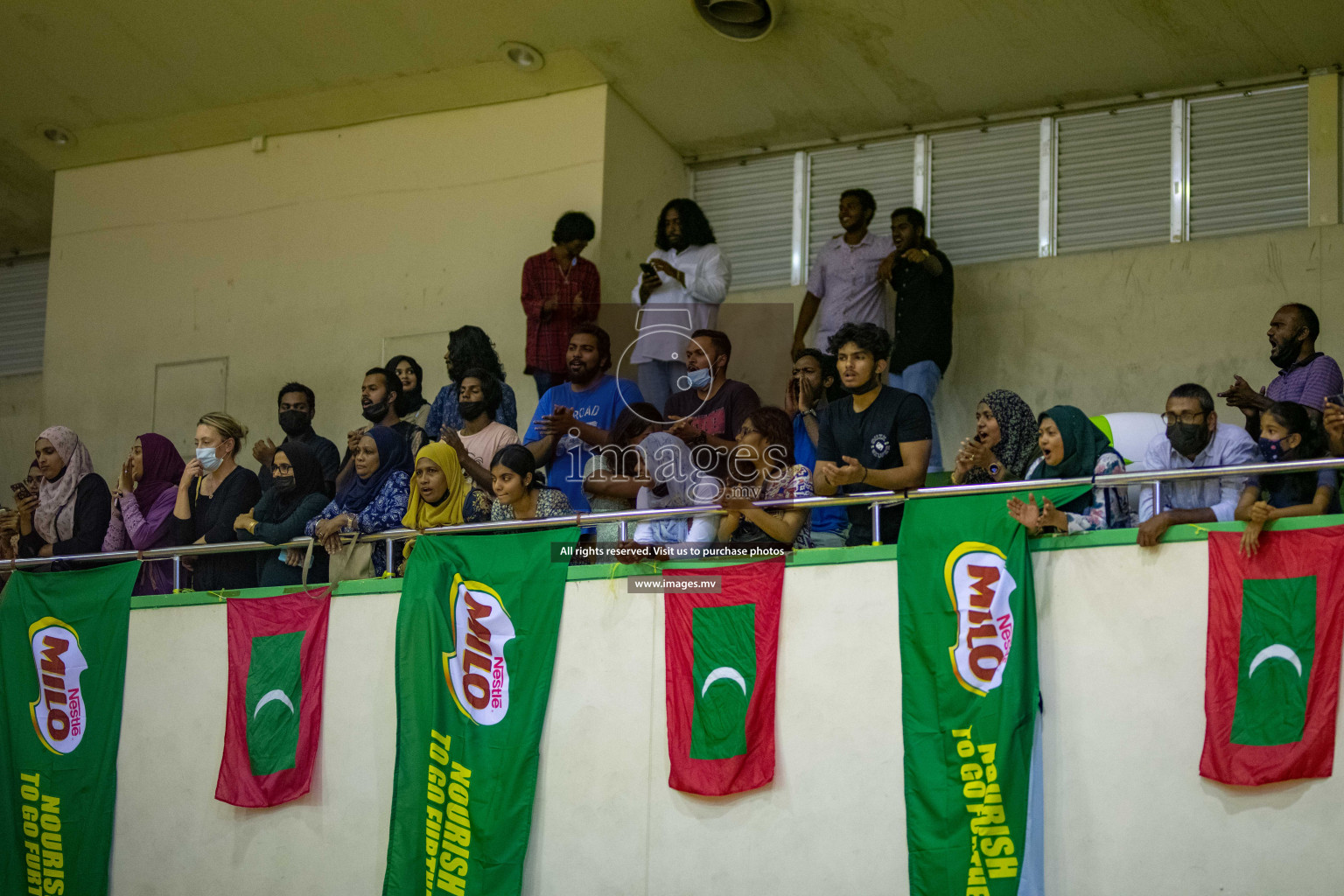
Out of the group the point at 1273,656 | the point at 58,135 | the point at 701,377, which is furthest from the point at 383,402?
the point at 58,135

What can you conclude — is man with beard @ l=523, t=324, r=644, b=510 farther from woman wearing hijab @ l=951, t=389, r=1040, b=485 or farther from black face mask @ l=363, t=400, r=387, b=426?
woman wearing hijab @ l=951, t=389, r=1040, b=485

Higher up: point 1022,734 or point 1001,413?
point 1001,413

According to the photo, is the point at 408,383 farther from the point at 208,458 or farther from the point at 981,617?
the point at 981,617

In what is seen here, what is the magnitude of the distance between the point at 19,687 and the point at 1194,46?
24.9 ft

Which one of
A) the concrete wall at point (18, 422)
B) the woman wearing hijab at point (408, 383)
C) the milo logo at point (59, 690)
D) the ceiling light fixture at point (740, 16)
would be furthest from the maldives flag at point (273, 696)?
the concrete wall at point (18, 422)

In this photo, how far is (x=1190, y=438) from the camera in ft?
18.1

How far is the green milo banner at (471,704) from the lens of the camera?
628 centimetres

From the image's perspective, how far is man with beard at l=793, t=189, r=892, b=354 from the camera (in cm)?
849

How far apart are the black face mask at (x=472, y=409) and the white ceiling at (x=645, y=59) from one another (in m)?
2.76

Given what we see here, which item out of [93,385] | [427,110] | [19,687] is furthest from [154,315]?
[19,687]

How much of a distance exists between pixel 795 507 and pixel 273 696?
2897 millimetres

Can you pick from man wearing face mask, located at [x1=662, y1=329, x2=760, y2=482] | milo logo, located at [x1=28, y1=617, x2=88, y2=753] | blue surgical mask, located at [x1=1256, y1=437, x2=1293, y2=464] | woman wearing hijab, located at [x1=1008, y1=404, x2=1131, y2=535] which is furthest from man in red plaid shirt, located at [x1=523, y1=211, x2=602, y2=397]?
blue surgical mask, located at [x1=1256, y1=437, x2=1293, y2=464]

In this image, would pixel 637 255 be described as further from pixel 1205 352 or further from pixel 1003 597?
pixel 1003 597

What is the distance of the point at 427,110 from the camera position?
32.0 feet
